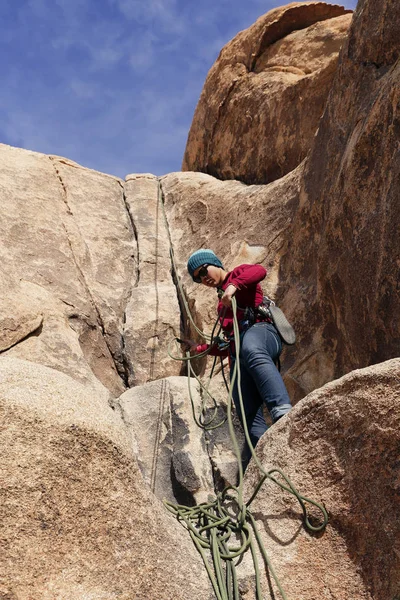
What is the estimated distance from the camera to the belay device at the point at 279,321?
5.00m

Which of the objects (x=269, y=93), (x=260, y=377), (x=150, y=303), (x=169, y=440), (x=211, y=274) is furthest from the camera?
(x=269, y=93)

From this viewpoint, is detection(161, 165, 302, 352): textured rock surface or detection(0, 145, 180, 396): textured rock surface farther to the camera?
detection(161, 165, 302, 352): textured rock surface

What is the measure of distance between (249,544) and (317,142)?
15.9 ft

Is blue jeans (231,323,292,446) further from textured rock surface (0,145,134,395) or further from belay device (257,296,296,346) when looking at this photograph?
textured rock surface (0,145,134,395)

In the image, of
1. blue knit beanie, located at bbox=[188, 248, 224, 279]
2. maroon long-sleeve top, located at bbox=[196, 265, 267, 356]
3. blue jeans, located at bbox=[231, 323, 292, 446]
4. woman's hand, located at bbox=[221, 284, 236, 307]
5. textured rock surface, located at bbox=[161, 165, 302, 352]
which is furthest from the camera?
textured rock surface, located at bbox=[161, 165, 302, 352]

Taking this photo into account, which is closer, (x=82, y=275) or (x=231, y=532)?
(x=231, y=532)

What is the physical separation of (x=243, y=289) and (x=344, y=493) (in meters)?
2.03

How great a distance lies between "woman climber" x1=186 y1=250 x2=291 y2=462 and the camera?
15.3 feet

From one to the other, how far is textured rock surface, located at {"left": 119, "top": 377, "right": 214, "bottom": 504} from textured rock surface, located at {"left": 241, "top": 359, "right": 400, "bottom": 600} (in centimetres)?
173

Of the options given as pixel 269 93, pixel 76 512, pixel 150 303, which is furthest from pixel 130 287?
pixel 76 512

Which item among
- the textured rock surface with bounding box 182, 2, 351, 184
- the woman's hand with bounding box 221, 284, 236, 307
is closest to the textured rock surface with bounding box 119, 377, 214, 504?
the woman's hand with bounding box 221, 284, 236, 307

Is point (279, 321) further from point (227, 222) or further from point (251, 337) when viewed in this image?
point (227, 222)

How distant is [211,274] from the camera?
532 centimetres

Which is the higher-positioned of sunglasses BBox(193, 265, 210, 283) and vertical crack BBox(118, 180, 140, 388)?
vertical crack BBox(118, 180, 140, 388)
